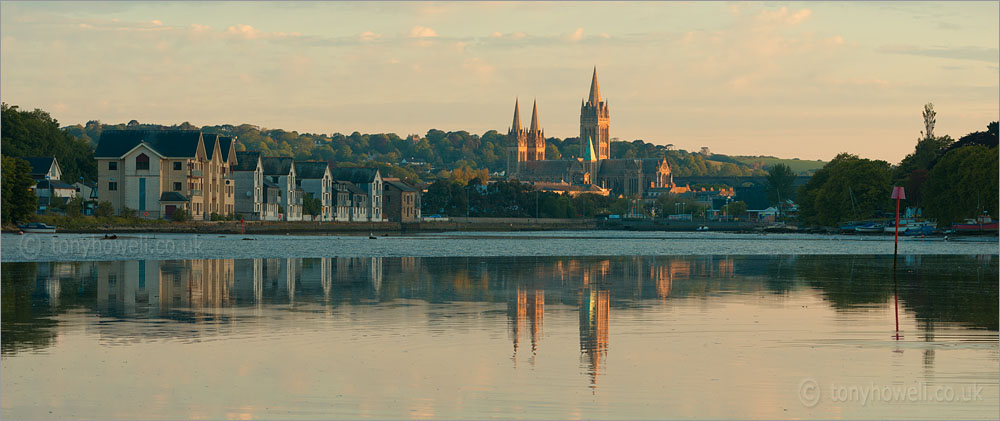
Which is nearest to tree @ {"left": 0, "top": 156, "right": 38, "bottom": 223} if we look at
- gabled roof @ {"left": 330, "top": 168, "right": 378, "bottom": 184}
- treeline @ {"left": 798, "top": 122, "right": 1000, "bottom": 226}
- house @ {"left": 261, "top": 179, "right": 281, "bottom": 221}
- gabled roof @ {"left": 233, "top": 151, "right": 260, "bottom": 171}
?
gabled roof @ {"left": 233, "top": 151, "right": 260, "bottom": 171}

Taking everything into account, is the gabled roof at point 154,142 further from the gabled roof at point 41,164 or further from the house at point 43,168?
the gabled roof at point 41,164

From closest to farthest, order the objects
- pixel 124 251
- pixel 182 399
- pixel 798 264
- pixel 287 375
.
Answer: pixel 182 399
pixel 287 375
pixel 798 264
pixel 124 251

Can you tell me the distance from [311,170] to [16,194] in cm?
6959

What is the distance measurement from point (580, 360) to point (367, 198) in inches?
6422

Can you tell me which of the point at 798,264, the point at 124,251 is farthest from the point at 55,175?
the point at 798,264

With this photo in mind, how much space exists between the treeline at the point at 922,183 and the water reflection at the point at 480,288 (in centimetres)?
7170

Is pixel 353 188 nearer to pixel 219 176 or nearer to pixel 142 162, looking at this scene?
pixel 219 176

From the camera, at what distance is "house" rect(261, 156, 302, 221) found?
465 feet

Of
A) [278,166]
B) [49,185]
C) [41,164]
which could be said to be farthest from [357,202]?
[49,185]

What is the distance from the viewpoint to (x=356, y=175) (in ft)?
592

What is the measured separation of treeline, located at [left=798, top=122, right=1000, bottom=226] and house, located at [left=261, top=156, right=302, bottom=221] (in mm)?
75689

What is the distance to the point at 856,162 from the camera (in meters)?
156

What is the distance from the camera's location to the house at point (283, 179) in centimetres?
14175

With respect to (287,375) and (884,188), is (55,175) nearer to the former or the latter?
(884,188)
